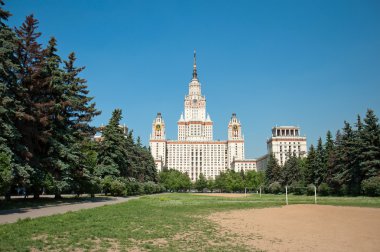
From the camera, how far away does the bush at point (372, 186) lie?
42.0 meters

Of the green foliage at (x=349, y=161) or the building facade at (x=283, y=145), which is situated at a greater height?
the building facade at (x=283, y=145)

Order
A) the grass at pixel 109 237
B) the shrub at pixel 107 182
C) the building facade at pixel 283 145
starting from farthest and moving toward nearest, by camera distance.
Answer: the building facade at pixel 283 145 < the shrub at pixel 107 182 < the grass at pixel 109 237

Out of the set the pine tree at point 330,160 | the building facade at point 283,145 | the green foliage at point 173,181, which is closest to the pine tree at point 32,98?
the pine tree at point 330,160

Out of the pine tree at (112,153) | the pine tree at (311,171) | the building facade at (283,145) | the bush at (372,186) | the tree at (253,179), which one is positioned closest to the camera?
the bush at (372,186)

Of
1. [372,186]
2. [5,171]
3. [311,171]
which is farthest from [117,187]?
[311,171]

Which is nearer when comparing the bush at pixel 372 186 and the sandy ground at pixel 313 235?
the sandy ground at pixel 313 235

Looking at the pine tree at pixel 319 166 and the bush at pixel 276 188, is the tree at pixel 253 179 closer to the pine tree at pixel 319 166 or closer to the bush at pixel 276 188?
the bush at pixel 276 188

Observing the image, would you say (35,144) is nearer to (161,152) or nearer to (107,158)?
(107,158)

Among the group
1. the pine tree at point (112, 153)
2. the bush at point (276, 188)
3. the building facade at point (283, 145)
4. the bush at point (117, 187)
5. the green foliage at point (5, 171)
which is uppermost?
the building facade at point (283, 145)

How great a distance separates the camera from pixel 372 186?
139 feet

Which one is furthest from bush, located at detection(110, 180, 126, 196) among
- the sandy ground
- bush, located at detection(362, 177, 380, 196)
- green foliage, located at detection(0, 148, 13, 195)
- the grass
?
bush, located at detection(362, 177, 380, 196)

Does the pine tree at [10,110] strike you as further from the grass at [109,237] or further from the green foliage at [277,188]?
the green foliage at [277,188]

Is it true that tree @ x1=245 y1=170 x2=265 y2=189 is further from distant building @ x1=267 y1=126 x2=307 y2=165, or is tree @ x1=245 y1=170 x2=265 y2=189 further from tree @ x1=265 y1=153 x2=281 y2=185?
distant building @ x1=267 y1=126 x2=307 y2=165

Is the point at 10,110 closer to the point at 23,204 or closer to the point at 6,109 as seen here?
the point at 6,109
